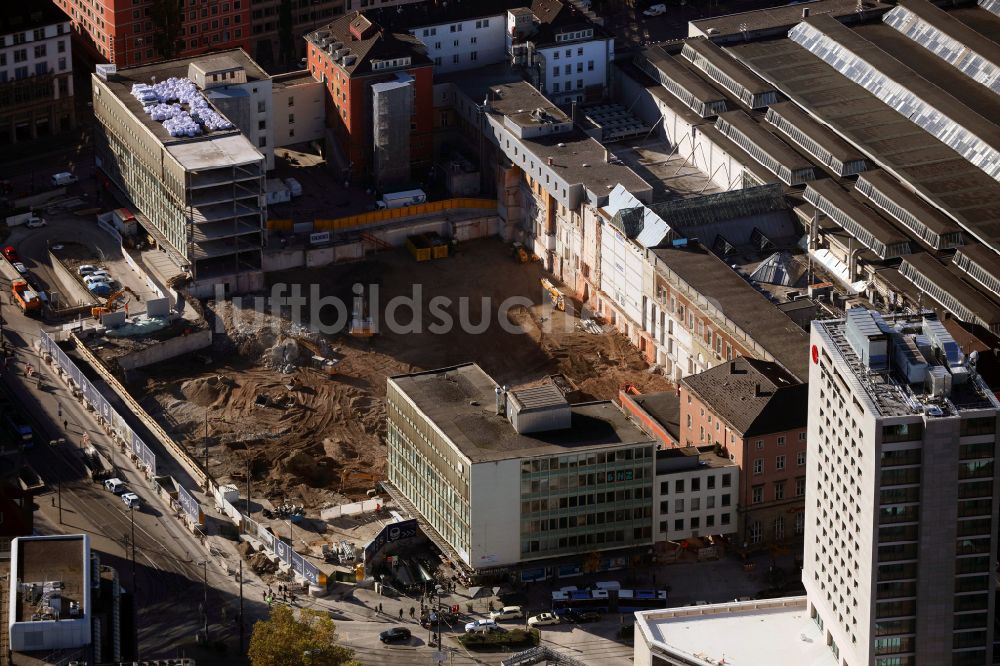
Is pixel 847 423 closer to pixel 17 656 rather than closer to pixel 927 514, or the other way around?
pixel 927 514

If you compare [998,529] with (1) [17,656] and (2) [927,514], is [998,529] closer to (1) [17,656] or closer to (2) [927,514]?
(2) [927,514]

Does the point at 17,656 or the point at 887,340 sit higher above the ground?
the point at 887,340

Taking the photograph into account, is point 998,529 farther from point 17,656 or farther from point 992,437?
point 17,656

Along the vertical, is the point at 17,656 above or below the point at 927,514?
below

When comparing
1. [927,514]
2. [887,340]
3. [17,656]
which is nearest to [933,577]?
[927,514]

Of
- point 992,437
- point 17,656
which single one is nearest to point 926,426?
point 992,437

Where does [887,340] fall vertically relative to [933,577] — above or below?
above

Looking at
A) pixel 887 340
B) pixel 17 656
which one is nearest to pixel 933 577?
pixel 887 340
